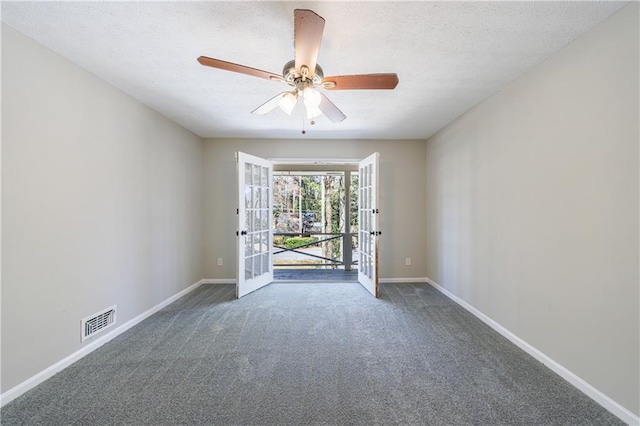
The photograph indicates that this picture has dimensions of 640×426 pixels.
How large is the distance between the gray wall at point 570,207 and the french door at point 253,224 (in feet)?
8.99

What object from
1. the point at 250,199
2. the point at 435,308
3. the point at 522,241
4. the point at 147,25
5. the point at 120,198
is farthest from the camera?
the point at 250,199

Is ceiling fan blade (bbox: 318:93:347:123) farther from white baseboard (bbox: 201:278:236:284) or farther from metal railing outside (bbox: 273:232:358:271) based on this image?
metal railing outside (bbox: 273:232:358:271)

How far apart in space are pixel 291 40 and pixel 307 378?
2259 mm

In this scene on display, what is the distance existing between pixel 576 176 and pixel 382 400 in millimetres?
1869

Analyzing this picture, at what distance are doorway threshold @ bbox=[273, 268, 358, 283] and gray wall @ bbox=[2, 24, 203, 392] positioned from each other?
1.97 meters

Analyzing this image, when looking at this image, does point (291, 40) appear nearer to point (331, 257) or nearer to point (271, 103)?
point (271, 103)

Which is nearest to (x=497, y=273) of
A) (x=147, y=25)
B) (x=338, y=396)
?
(x=338, y=396)

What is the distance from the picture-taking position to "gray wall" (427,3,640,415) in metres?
1.44

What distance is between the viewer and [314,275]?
4.75m

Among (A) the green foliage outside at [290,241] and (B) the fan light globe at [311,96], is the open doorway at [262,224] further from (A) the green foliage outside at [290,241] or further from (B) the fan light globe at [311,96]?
(B) the fan light globe at [311,96]

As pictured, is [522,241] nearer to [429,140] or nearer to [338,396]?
[338,396]

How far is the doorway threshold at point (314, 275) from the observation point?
14.2 feet

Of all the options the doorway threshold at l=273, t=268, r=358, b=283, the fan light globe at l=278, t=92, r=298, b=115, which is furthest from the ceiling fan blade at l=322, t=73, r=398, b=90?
the doorway threshold at l=273, t=268, r=358, b=283

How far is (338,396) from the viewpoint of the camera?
1.63 m
